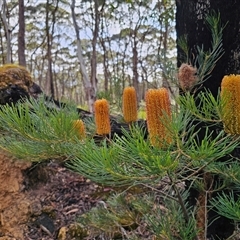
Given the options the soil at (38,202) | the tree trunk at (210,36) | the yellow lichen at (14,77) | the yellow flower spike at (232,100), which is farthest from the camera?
the yellow lichen at (14,77)

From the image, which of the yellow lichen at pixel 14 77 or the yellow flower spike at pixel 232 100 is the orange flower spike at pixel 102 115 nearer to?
the yellow flower spike at pixel 232 100

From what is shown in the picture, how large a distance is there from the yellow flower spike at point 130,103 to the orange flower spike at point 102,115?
61mm

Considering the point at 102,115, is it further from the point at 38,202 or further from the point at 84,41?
the point at 84,41

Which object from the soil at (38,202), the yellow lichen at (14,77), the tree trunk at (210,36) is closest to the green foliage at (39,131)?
the tree trunk at (210,36)

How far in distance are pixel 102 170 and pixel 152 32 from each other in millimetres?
14908

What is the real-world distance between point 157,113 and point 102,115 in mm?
244

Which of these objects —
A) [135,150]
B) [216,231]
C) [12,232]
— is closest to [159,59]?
[135,150]

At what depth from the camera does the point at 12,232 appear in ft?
6.57

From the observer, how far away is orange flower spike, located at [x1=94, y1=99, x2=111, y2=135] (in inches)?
33.1

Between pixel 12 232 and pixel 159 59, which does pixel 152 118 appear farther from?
pixel 12 232

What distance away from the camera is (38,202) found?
229cm

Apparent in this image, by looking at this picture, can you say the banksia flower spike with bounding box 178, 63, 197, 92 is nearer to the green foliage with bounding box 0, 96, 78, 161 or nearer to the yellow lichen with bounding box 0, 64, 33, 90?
the green foliage with bounding box 0, 96, 78, 161

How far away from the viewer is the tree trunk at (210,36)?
3.50 feet

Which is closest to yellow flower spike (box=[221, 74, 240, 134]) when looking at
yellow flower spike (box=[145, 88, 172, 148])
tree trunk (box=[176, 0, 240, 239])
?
yellow flower spike (box=[145, 88, 172, 148])
